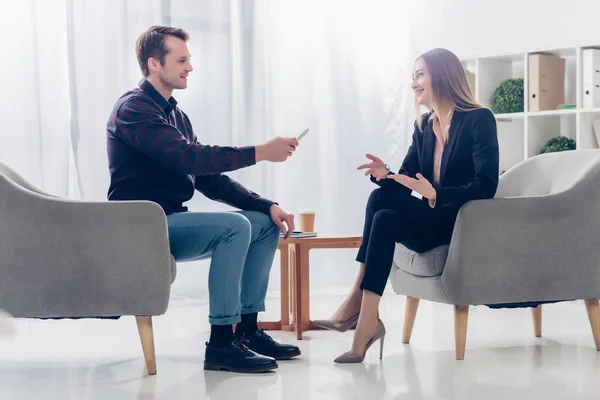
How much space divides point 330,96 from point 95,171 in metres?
1.58

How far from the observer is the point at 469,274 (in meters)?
2.48

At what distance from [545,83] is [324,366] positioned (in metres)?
2.33

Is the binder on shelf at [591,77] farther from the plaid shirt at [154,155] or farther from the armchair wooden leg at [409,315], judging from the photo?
the plaid shirt at [154,155]

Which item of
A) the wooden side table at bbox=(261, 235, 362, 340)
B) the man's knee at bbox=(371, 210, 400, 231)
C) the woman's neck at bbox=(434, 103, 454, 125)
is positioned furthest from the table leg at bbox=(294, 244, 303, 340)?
the woman's neck at bbox=(434, 103, 454, 125)

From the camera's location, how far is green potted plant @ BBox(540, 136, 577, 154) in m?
4.01

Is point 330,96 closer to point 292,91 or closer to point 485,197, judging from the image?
point 292,91

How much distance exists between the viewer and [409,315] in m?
2.87

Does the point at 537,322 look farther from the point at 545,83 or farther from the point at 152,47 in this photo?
the point at 152,47

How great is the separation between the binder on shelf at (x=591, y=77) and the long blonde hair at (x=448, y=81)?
57.4 inches

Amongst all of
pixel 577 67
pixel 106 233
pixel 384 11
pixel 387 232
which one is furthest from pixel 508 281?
pixel 384 11

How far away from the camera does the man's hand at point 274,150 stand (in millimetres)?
2404

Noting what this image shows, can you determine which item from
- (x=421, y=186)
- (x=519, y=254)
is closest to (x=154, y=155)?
(x=421, y=186)

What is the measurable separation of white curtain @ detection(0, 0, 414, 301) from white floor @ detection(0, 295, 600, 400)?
3.01 feet

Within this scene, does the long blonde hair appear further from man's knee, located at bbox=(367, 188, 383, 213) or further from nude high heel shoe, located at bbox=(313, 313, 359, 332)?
nude high heel shoe, located at bbox=(313, 313, 359, 332)
